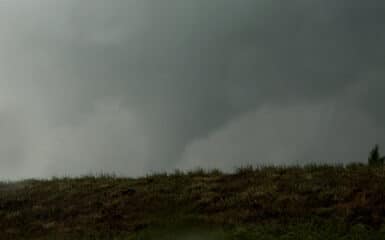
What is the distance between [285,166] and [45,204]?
9.32m

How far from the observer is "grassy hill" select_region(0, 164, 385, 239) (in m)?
18.0

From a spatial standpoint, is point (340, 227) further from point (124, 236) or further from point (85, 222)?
point (85, 222)

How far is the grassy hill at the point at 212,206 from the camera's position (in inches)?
711

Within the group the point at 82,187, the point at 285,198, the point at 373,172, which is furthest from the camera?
the point at 82,187

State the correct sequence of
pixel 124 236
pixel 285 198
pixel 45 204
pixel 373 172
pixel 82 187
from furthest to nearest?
pixel 82 187, pixel 45 204, pixel 373 172, pixel 285 198, pixel 124 236

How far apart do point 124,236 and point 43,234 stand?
330 cm

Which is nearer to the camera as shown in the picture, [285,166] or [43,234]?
[43,234]

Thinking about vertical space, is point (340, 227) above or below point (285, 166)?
A: below

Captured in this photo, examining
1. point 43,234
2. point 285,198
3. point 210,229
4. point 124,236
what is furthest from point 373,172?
point 43,234

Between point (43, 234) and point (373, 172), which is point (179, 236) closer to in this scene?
point (43, 234)

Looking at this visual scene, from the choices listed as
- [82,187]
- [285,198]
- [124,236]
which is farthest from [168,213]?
[82,187]

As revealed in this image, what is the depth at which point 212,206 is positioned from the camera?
21.0m

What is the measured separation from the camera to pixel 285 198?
20.4 metres

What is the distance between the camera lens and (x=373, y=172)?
22344 mm
